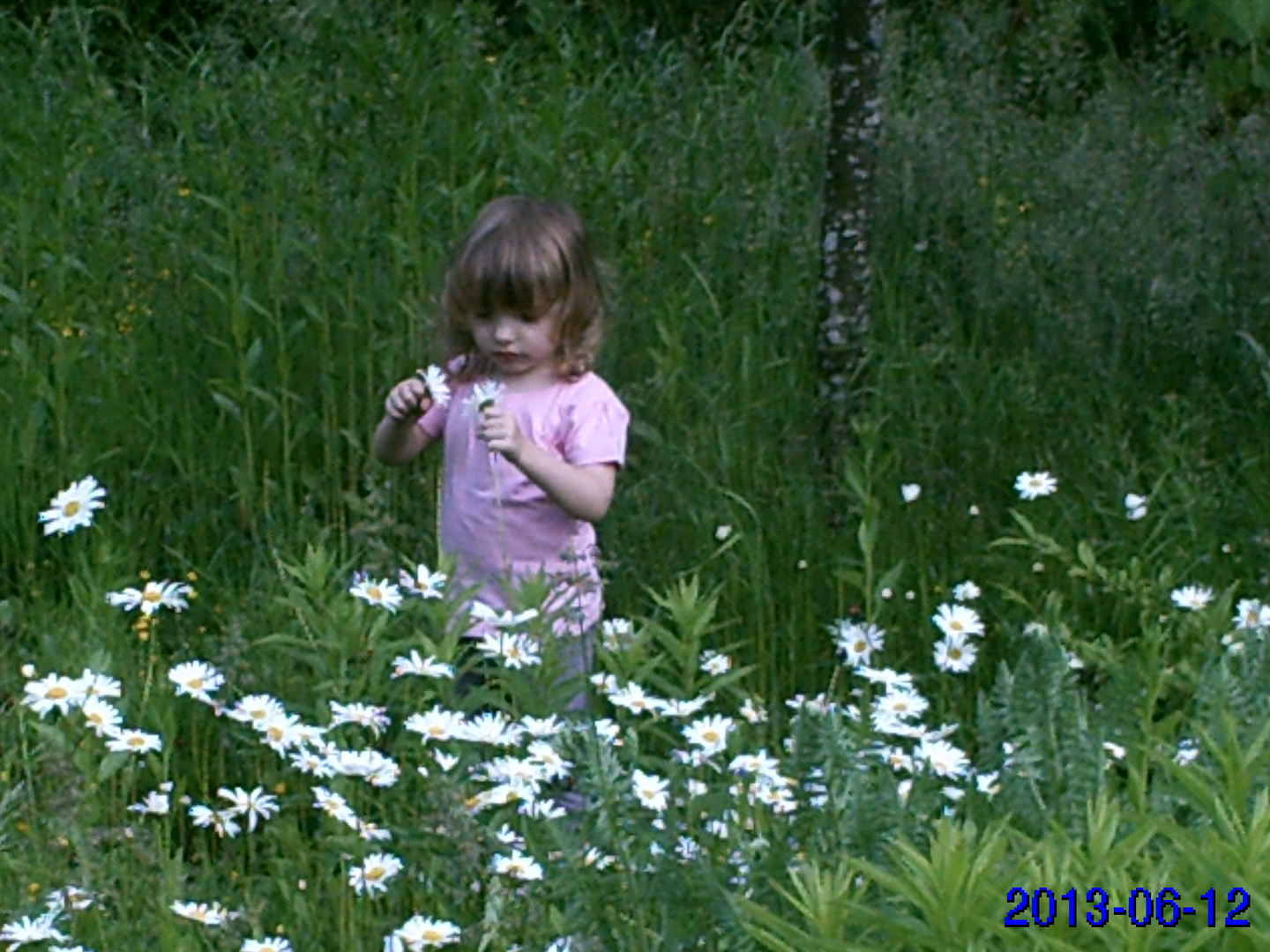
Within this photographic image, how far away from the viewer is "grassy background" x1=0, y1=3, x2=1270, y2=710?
4.33 metres

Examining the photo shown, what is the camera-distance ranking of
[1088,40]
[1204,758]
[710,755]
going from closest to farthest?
[1204,758], [710,755], [1088,40]

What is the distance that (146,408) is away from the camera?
4770mm

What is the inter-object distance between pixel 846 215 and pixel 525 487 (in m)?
1.25

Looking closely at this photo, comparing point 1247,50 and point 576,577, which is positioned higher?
point 1247,50

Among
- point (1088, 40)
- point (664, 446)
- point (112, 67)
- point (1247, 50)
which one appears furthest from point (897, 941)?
point (112, 67)

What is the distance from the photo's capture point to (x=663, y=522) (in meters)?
4.38

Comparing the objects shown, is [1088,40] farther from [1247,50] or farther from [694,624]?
[694,624]

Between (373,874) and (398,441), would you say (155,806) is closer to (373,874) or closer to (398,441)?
(373,874)

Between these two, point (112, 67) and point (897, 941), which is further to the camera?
point (112, 67)

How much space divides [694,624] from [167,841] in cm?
79

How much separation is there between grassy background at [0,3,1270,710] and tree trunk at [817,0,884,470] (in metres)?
0.11

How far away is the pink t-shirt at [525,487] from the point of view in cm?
389

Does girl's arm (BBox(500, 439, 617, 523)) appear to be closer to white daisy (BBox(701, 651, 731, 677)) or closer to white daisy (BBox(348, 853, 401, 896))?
white daisy (BBox(701, 651, 731, 677))

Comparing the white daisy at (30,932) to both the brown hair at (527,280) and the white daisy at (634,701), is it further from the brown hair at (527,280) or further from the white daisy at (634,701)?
the brown hair at (527,280)
